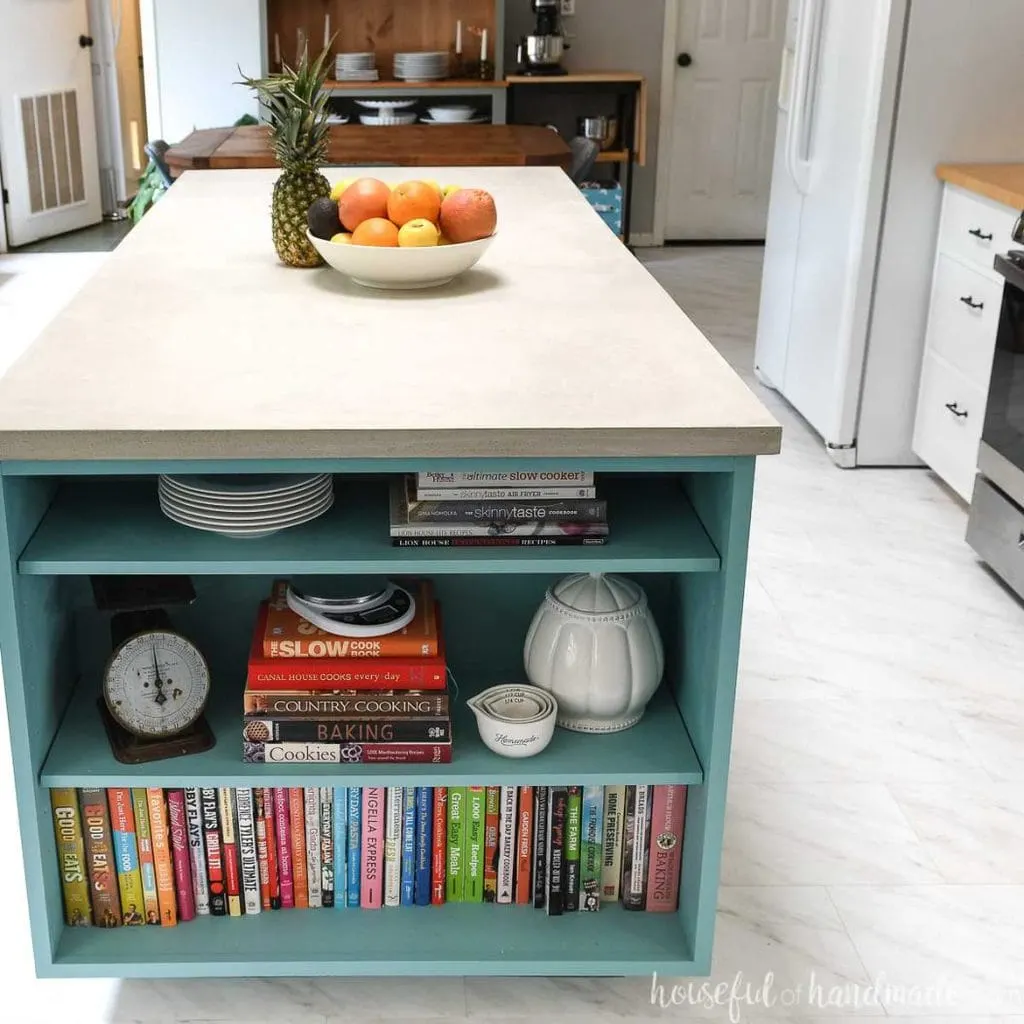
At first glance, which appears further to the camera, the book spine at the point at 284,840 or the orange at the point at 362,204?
the orange at the point at 362,204

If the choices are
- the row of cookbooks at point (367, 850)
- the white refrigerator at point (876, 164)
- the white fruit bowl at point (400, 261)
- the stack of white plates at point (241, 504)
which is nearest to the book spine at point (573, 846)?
the row of cookbooks at point (367, 850)

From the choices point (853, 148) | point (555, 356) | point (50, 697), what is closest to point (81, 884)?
point (50, 697)

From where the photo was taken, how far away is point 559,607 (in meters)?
1.77

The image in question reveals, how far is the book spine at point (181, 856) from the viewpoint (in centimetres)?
178

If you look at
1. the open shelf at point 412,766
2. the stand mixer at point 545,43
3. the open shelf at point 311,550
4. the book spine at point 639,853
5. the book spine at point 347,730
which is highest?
the stand mixer at point 545,43

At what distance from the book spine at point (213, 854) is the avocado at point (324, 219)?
3.07 feet

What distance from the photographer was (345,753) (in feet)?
5.64

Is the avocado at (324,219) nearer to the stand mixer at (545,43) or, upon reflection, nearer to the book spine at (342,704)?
the book spine at (342,704)

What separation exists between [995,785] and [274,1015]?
1401 mm

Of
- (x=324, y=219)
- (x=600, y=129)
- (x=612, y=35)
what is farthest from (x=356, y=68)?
(x=324, y=219)

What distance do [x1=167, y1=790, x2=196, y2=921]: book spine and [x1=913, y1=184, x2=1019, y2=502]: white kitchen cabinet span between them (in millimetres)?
2357

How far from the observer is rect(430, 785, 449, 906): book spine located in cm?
182

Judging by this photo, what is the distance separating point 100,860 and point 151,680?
0.28 m

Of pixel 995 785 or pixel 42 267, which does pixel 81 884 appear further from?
pixel 42 267
